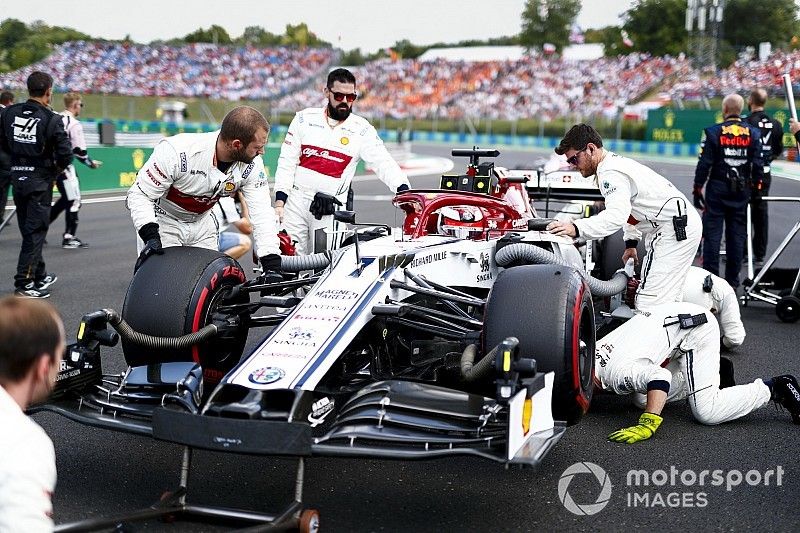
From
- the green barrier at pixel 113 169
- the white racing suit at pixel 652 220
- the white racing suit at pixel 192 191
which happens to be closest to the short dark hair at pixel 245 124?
the white racing suit at pixel 192 191

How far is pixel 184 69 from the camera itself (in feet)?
188

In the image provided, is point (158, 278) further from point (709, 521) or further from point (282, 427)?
point (709, 521)

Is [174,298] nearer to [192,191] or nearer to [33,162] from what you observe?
[192,191]

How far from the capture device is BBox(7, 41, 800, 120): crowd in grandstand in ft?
166

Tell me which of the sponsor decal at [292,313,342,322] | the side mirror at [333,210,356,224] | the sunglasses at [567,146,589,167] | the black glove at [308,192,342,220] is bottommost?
the sponsor decal at [292,313,342,322]

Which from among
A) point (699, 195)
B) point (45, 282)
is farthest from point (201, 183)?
point (699, 195)

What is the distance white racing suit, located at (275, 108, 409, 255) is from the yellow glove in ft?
10.7

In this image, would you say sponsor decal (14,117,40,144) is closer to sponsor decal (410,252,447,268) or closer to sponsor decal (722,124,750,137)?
sponsor decal (410,252,447,268)

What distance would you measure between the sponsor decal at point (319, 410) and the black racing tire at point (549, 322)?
869 mm

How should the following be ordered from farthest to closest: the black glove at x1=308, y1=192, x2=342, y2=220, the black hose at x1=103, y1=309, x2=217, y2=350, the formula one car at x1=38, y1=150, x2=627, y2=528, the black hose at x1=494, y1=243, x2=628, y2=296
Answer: the black glove at x1=308, y1=192, x2=342, y2=220, the black hose at x1=494, y1=243, x2=628, y2=296, the black hose at x1=103, y1=309, x2=217, y2=350, the formula one car at x1=38, y1=150, x2=627, y2=528

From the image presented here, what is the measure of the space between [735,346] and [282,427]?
4826 mm

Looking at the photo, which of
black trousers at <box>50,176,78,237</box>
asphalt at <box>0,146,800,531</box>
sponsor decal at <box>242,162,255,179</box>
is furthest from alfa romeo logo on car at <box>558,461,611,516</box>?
black trousers at <box>50,176,78,237</box>

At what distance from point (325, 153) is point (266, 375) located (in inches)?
156

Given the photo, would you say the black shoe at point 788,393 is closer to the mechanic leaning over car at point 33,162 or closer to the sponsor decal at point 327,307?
the sponsor decal at point 327,307
